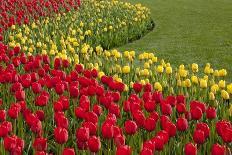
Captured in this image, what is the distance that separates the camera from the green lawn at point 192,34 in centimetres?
1069

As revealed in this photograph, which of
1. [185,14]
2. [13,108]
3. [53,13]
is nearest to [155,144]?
[13,108]

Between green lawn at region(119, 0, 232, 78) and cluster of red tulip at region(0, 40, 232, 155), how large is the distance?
4.95 meters

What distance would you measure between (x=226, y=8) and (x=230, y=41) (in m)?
7.37

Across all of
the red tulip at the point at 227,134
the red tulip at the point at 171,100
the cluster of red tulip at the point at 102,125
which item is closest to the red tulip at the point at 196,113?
the cluster of red tulip at the point at 102,125

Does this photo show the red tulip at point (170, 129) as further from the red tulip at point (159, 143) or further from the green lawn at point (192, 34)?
the green lawn at point (192, 34)

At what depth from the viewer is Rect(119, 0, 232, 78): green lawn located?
35.1 feet

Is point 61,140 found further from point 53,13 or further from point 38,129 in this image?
point 53,13

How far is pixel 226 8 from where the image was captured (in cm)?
1930

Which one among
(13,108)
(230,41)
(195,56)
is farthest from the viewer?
(230,41)

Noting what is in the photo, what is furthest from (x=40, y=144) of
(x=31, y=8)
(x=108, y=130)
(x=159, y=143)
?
(x=31, y=8)

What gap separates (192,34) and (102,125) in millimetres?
10236

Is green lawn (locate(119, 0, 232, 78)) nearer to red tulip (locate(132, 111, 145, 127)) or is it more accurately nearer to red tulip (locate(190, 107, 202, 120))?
red tulip (locate(190, 107, 202, 120))

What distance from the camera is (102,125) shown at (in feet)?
12.3

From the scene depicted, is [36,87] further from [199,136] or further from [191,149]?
[191,149]
